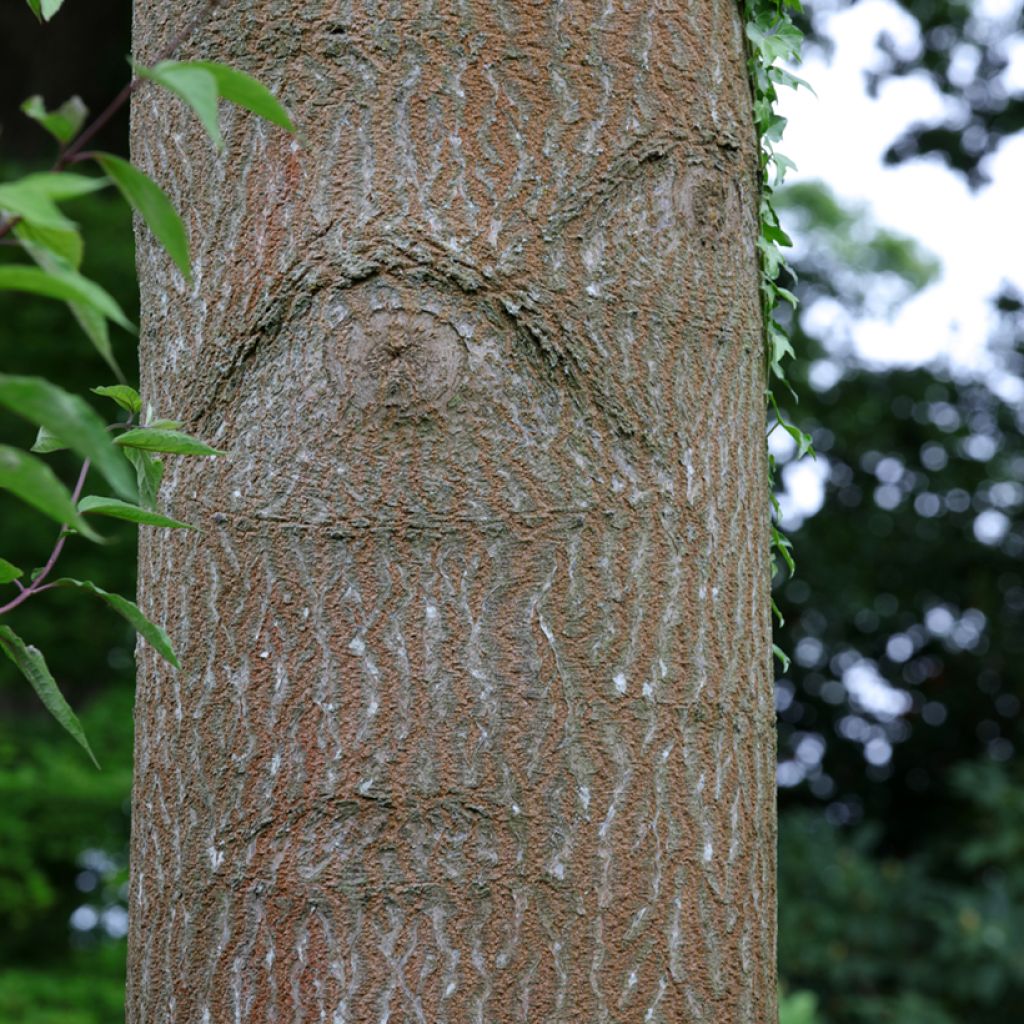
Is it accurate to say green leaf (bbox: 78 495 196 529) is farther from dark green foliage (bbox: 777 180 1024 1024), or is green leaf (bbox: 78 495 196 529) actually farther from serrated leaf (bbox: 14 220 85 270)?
dark green foliage (bbox: 777 180 1024 1024)

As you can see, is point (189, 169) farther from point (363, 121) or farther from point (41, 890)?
point (41, 890)

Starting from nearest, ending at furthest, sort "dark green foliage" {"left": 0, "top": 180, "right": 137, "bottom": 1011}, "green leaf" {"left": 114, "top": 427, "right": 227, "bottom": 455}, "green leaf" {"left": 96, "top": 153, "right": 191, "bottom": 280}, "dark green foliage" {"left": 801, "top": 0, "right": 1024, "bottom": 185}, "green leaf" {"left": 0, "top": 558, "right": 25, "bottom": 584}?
1. "green leaf" {"left": 96, "top": 153, "right": 191, "bottom": 280}
2. "green leaf" {"left": 114, "top": 427, "right": 227, "bottom": 455}
3. "green leaf" {"left": 0, "top": 558, "right": 25, "bottom": 584}
4. "dark green foliage" {"left": 0, "top": 180, "right": 137, "bottom": 1011}
5. "dark green foliage" {"left": 801, "top": 0, "right": 1024, "bottom": 185}

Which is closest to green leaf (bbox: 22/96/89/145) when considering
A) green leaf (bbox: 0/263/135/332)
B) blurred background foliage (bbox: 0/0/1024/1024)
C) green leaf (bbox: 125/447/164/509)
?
green leaf (bbox: 0/263/135/332)

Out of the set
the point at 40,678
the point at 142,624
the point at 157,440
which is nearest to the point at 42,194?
the point at 157,440

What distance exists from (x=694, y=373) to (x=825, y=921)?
212 inches

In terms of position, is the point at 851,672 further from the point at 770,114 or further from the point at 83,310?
the point at 83,310

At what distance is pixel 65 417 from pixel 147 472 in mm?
528

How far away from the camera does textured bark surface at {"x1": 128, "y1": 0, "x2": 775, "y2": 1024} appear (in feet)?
4.28

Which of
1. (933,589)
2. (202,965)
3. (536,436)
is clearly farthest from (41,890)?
(933,589)

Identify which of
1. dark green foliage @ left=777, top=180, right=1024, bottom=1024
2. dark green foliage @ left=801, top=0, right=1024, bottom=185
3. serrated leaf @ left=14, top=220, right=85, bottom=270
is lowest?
serrated leaf @ left=14, top=220, right=85, bottom=270

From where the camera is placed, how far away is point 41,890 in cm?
451

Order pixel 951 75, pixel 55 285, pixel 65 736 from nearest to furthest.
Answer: pixel 55 285 → pixel 65 736 → pixel 951 75

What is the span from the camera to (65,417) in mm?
757

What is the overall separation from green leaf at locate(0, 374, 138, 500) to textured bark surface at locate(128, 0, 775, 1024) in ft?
1.89
